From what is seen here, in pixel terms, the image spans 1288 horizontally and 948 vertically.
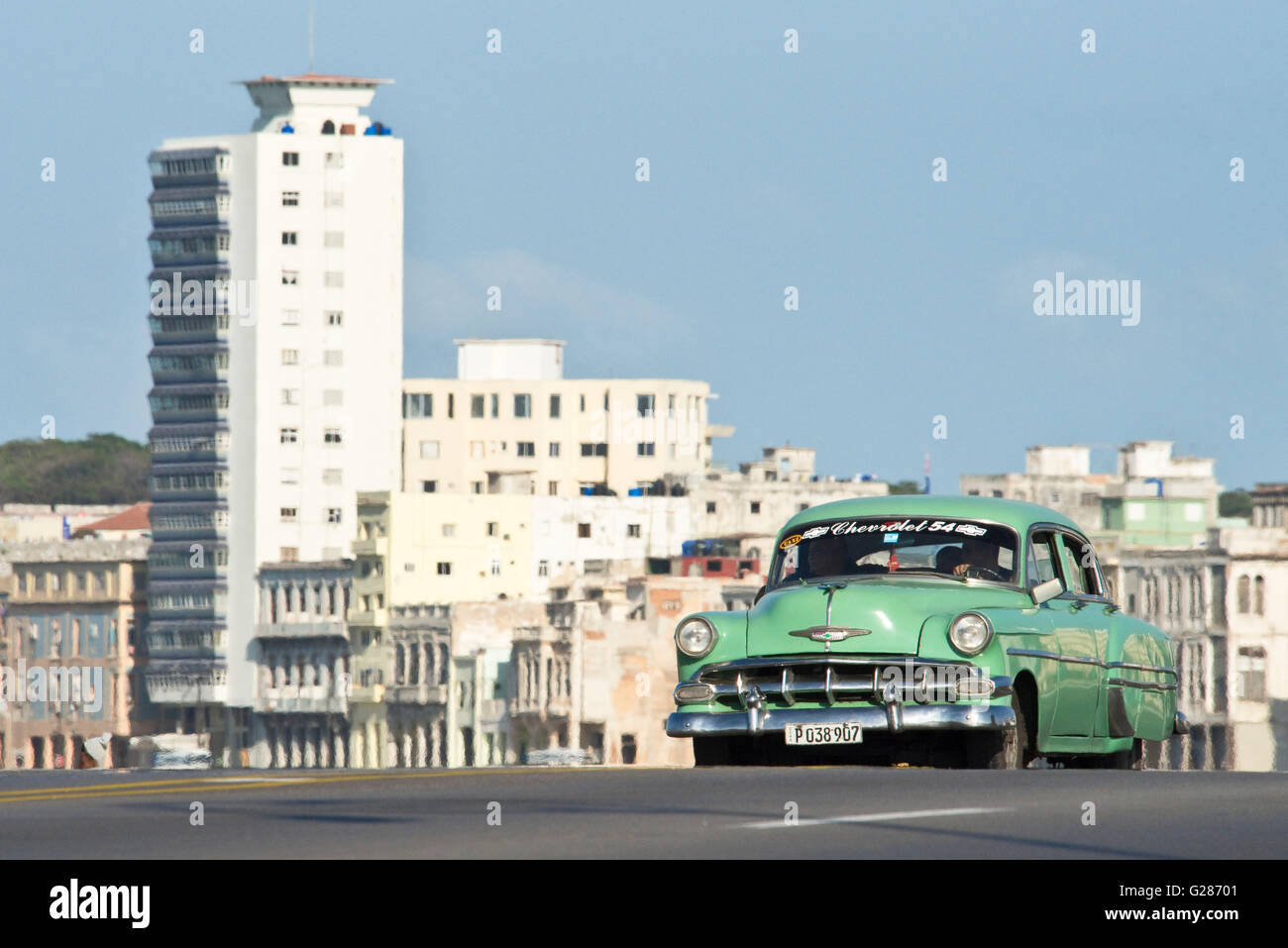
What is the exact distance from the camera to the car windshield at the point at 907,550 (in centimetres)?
2400

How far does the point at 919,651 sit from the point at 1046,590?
1719 mm

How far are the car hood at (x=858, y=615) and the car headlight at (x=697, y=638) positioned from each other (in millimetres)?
278

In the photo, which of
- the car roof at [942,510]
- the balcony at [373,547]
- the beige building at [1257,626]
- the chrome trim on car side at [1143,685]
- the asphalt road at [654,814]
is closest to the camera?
the asphalt road at [654,814]

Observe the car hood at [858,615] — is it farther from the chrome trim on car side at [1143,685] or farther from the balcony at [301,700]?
the balcony at [301,700]

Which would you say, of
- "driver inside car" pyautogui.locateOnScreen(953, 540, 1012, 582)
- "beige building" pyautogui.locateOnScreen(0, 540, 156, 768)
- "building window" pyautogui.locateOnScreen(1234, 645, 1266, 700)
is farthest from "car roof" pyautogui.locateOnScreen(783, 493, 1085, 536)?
"beige building" pyautogui.locateOnScreen(0, 540, 156, 768)

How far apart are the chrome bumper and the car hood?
42cm

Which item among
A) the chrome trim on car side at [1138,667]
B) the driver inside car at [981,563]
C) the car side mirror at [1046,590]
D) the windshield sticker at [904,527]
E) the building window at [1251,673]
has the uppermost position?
the windshield sticker at [904,527]

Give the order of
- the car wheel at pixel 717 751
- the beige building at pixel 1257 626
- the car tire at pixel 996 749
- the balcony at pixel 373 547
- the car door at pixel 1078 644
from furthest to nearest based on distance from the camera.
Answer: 1. the balcony at pixel 373 547
2. the beige building at pixel 1257 626
3. the car door at pixel 1078 644
4. the car wheel at pixel 717 751
5. the car tire at pixel 996 749

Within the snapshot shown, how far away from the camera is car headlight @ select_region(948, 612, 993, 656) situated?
22391 millimetres

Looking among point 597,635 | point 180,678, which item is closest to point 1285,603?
point 597,635

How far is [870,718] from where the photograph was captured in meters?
22.4

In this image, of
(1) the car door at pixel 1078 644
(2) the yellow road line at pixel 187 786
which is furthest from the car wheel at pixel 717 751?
(1) the car door at pixel 1078 644

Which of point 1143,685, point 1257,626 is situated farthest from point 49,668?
point 1143,685
